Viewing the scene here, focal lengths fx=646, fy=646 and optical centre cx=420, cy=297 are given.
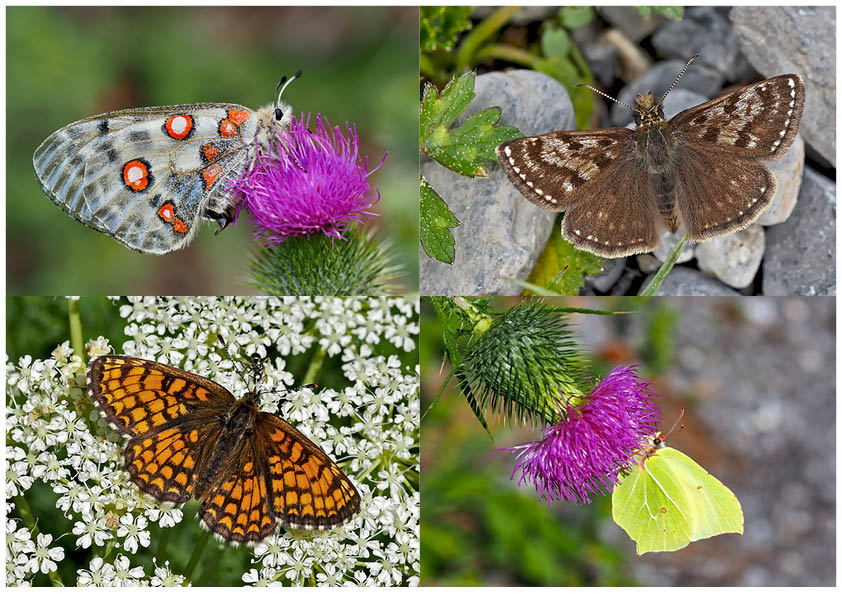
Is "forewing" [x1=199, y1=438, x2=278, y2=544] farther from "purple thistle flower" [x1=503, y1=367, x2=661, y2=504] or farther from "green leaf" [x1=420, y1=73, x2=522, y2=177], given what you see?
"green leaf" [x1=420, y1=73, x2=522, y2=177]

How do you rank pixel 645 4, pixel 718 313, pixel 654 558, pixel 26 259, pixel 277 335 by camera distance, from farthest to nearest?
pixel 718 313, pixel 654 558, pixel 26 259, pixel 645 4, pixel 277 335

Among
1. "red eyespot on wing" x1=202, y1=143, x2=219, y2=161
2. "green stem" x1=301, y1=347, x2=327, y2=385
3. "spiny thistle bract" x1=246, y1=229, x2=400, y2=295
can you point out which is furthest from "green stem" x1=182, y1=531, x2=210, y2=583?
"red eyespot on wing" x1=202, y1=143, x2=219, y2=161

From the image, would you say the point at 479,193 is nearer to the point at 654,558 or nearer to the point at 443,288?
the point at 443,288

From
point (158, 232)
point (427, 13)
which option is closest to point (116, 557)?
point (158, 232)

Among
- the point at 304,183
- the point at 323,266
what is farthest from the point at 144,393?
the point at 304,183

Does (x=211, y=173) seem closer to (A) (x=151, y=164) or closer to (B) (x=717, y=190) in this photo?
(A) (x=151, y=164)

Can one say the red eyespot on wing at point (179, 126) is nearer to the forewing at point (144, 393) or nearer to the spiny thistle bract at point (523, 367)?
the forewing at point (144, 393)
